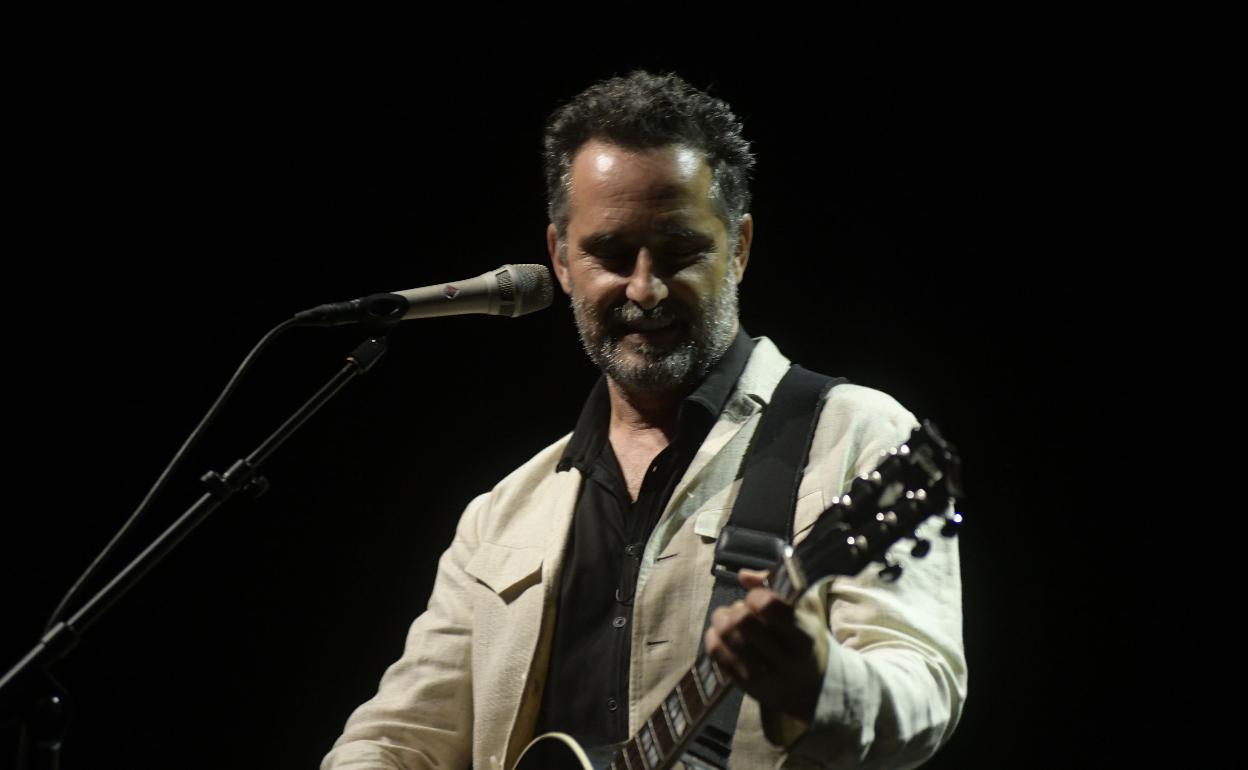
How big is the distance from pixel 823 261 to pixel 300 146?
1.56 meters

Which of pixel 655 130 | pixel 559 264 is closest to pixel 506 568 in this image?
pixel 559 264

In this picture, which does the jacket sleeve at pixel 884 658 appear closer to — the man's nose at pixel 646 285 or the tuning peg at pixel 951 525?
the tuning peg at pixel 951 525

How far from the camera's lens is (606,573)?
234 cm

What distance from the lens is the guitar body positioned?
2.02 meters

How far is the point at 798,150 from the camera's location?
3248 mm

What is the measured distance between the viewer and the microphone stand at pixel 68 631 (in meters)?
1.79

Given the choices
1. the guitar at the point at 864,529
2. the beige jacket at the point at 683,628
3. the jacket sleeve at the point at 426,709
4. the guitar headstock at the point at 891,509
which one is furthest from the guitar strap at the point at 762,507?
the jacket sleeve at the point at 426,709

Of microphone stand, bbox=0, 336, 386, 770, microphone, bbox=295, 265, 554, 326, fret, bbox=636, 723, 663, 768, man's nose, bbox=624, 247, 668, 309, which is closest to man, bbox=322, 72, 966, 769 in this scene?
man's nose, bbox=624, 247, 668, 309

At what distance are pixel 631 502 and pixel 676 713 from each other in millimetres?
613

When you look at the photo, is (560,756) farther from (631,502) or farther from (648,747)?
(631,502)

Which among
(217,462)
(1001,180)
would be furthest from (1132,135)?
(217,462)

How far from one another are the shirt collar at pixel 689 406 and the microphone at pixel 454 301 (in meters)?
0.38

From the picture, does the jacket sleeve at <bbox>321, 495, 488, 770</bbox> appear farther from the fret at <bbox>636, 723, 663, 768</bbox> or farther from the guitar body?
the fret at <bbox>636, 723, 663, 768</bbox>

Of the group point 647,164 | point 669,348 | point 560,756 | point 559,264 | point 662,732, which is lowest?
point 560,756
